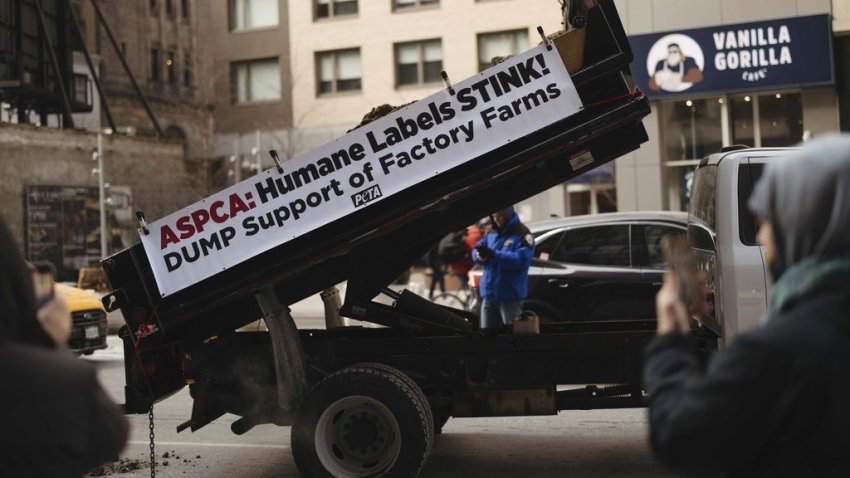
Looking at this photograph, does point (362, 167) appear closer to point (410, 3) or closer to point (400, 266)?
point (400, 266)

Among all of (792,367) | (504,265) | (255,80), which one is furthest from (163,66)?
(792,367)

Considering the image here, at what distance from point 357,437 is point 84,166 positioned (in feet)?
83.2

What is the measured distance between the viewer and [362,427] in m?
6.36

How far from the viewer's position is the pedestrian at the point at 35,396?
93.4 inches

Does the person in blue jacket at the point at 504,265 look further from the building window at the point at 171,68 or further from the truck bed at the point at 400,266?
the building window at the point at 171,68

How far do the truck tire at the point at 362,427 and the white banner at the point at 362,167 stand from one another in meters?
0.98

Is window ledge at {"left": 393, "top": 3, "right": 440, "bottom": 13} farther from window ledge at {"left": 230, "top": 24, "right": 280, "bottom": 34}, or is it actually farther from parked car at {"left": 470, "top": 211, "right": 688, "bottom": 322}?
parked car at {"left": 470, "top": 211, "right": 688, "bottom": 322}

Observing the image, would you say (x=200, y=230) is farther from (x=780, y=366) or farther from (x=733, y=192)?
(x=780, y=366)

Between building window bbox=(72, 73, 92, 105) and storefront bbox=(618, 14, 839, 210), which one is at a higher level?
building window bbox=(72, 73, 92, 105)

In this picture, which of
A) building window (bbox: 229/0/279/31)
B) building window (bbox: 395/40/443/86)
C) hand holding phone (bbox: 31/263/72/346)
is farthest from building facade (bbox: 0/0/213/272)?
hand holding phone (bbox: 31/263/72/346)

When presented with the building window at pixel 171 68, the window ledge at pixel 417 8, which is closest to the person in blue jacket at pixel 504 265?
the window ledge at pixel 417 8

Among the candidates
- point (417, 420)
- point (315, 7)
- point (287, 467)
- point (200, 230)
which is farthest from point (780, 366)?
point (315, 7)

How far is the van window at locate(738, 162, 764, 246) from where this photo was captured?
6730 mm

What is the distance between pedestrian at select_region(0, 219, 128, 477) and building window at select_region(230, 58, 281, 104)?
39.0m
